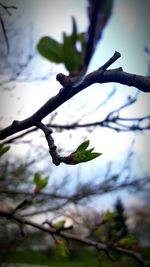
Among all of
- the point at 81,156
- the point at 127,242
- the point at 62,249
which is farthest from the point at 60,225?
the point at 81,156

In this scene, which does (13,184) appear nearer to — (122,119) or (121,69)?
(122,119)

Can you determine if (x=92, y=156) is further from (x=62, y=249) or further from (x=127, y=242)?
(x=127, y=242)

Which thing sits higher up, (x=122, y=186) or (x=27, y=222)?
(x=27, y=222)

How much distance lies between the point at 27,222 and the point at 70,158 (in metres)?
1.39

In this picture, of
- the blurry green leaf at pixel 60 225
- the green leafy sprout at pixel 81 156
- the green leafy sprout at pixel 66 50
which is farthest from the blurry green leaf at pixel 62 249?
the green leafy sprout at pixel 66 50

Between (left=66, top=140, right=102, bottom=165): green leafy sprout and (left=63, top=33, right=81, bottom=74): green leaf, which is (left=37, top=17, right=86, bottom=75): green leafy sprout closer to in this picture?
(left=63, top=33, right=81, bottom=74): green leaf

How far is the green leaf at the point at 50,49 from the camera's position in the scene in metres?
0.42

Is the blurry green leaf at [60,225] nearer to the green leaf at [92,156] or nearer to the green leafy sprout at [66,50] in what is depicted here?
the green leaf at [92,156]

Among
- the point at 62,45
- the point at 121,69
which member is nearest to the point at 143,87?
the point at 121,69

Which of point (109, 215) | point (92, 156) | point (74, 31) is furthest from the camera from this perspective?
point (109, 215)

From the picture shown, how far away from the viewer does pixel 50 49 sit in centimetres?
44

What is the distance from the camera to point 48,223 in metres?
1.97

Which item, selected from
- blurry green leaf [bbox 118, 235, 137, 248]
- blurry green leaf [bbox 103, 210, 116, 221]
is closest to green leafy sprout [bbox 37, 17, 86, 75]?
blurry green leaf [bbox 118, 235, 137, 248]

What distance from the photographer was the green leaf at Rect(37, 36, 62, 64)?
16.6 inches
